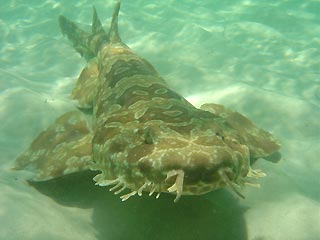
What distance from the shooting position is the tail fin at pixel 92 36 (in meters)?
7.68

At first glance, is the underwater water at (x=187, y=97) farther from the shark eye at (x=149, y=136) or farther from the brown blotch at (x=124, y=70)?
the brown blotch at (x=124, y=70)

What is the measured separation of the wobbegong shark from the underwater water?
353 millimetres

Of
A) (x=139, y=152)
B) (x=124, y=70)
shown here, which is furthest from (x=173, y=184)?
(x=124, y=70)

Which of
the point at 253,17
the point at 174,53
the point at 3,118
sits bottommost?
the point at 253,17

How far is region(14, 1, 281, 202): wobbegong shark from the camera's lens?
2986mm

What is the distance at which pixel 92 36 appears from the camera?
834cm

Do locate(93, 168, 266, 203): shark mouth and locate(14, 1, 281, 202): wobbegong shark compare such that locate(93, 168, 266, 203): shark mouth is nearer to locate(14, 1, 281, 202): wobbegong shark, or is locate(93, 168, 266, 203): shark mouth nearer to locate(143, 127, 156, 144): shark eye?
locate(14, 1, 281, 202): wobbegong shark

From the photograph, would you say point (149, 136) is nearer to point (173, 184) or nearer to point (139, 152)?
point (139, 152)

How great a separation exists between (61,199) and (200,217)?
154 cm

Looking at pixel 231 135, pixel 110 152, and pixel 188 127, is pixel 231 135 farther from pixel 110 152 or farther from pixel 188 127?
pixel 110 152

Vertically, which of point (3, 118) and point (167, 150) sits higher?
point (167, 150)

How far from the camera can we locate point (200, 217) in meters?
3.71

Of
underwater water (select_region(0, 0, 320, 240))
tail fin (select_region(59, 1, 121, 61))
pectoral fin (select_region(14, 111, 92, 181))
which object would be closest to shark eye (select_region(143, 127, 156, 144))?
underwater water (select_region(0, 0, 320, 240))

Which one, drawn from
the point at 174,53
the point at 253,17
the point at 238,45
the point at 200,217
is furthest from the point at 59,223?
the point at 253,17
